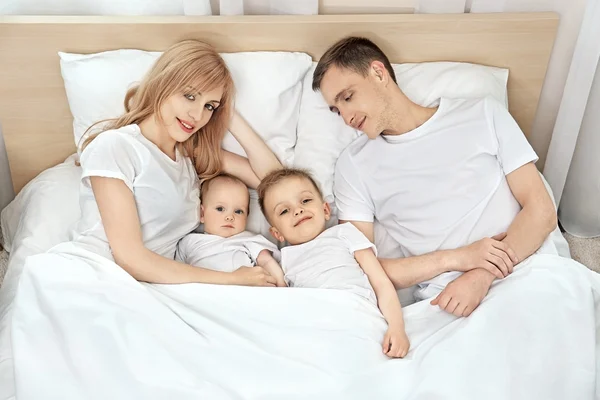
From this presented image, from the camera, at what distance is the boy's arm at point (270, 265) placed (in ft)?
5.38

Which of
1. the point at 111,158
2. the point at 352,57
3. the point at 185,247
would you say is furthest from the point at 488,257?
the point at 111,158

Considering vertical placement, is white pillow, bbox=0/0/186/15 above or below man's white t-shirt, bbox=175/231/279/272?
above

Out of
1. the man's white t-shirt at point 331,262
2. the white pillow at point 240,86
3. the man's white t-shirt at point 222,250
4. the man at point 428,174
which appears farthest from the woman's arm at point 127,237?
the man at point 428,174

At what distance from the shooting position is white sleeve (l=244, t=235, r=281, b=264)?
5.52 ft

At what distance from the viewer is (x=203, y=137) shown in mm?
1775

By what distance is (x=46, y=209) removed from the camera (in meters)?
1.79

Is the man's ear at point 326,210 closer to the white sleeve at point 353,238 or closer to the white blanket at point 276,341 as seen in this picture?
the white sleeve at point 353,238

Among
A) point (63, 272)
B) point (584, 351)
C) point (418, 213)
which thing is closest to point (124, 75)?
point (63, 272)

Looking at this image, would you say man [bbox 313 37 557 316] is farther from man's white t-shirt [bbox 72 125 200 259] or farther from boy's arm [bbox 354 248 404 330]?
man's white t-shirt [bbox 72 125 200 259]

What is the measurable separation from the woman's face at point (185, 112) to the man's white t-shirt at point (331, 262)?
38 cm

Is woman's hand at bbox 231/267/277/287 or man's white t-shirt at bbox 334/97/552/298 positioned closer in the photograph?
woman's hand at bbox 231/267/277/287

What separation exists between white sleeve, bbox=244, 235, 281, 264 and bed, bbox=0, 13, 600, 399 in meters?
0.11

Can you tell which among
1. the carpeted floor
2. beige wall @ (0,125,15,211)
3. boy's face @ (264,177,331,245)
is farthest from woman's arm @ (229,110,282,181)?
the carpeted floor

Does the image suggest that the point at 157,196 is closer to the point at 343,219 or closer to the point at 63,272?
the point at 63,272
